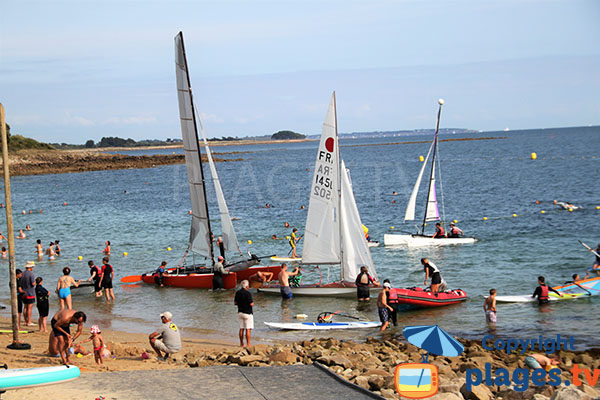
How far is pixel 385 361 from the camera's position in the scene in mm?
14477

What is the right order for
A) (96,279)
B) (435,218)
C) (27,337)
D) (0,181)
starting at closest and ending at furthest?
(27,337), (96,279), (435,218), (0,181)

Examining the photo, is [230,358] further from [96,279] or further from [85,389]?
[96,279]

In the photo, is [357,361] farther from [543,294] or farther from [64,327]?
[543,294]

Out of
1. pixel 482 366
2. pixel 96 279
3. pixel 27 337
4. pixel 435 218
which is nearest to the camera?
pixel 482 366

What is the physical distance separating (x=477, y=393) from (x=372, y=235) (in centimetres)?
2742

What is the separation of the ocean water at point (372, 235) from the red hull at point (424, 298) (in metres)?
0.28

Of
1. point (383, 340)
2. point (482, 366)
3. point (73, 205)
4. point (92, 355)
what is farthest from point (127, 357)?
point (73, 205)

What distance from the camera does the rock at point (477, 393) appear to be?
11.3 meters

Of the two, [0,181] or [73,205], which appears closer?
[73,205]

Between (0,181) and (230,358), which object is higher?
(0,181)

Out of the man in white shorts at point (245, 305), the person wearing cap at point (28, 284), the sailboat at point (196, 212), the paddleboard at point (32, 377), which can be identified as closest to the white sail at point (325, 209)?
the sailboat at point (196, 212)

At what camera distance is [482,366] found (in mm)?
14227

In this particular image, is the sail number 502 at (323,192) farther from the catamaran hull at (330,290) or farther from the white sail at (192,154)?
the white sail at (192,154)

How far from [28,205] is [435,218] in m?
43.4
